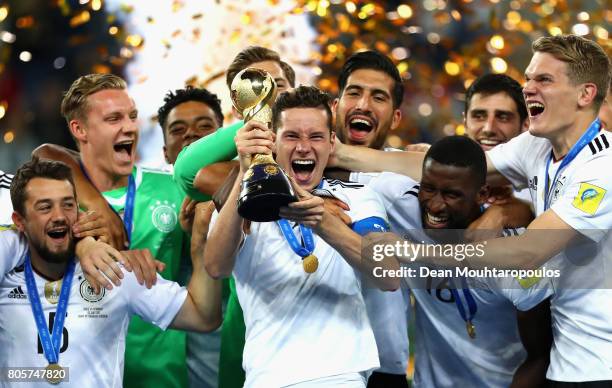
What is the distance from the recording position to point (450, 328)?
13.2 feet

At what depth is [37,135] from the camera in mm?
7652

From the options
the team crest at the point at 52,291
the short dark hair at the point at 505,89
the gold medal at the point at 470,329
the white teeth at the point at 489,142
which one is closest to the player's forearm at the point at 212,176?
the team crest at the point at 52,291

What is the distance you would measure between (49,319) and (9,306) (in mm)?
160

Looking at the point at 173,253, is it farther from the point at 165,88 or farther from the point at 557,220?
the point at 165,88

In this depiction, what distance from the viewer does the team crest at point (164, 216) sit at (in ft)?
14.5

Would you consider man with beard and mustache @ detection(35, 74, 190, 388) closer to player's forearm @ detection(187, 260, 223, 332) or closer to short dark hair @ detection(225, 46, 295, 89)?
player's forearm @ detection(187, 260, 223, 332)

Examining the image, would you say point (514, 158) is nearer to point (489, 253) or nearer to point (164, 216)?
point (489, 253)

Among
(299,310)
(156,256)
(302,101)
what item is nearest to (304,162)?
(302,101)

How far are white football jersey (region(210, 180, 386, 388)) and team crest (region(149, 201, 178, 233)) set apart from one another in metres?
0.94

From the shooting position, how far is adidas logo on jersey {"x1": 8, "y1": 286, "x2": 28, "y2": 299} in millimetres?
3883

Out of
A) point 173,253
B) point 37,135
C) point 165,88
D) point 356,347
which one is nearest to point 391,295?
point 356,347

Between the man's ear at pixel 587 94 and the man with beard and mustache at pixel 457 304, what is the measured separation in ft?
1.35

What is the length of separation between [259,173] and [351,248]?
0.45m

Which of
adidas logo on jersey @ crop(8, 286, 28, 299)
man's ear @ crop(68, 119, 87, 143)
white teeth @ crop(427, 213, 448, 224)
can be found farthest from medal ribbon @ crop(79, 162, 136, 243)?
white teeth @ crop(427, 213, 448, 224)
